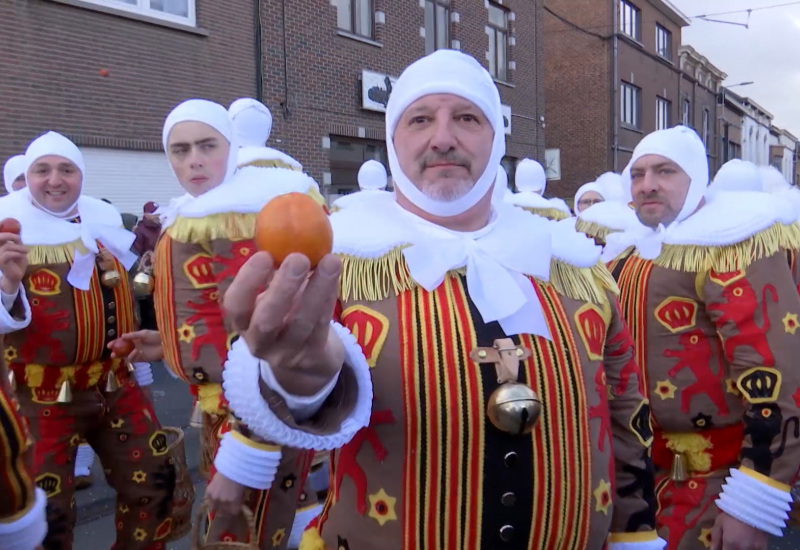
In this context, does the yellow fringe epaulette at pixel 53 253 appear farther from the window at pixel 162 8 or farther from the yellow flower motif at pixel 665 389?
the window at pixel 162 8

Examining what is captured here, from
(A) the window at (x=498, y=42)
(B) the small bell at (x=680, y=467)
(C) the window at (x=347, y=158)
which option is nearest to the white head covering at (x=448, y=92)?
(B) the small bell at (x=680, y=467)

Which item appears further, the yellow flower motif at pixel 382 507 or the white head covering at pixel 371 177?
the white head covering at pixel 371 177

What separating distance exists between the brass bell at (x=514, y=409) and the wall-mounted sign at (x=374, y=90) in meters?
11.0

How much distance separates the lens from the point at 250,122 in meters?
4.78

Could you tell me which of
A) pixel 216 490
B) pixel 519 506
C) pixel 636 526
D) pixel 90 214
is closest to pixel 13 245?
pixel 216 490

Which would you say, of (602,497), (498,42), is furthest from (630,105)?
(602,497)

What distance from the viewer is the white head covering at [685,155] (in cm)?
292

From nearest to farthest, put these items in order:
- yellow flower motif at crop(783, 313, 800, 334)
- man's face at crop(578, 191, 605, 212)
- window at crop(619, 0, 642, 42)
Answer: yellow flower motif at crop(783, 313, 800, 334) → man's face at crop(578, 191, 605, 212) → window at crop(619, 0, 642, 42)

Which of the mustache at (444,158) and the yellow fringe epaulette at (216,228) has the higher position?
the mustache at (444,158)

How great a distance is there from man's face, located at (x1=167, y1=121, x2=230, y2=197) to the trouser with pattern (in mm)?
1119

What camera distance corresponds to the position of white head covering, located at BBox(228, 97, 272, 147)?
4762 millimetres

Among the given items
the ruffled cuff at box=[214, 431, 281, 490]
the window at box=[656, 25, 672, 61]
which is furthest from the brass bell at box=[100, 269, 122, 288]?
the window at box=[656, 25, 672, 61]

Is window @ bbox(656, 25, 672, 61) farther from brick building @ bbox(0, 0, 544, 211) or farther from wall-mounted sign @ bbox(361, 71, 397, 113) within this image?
wall-mounted sign @ bbox(361, 71, 397, 113)

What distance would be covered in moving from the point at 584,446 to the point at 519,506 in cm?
22
